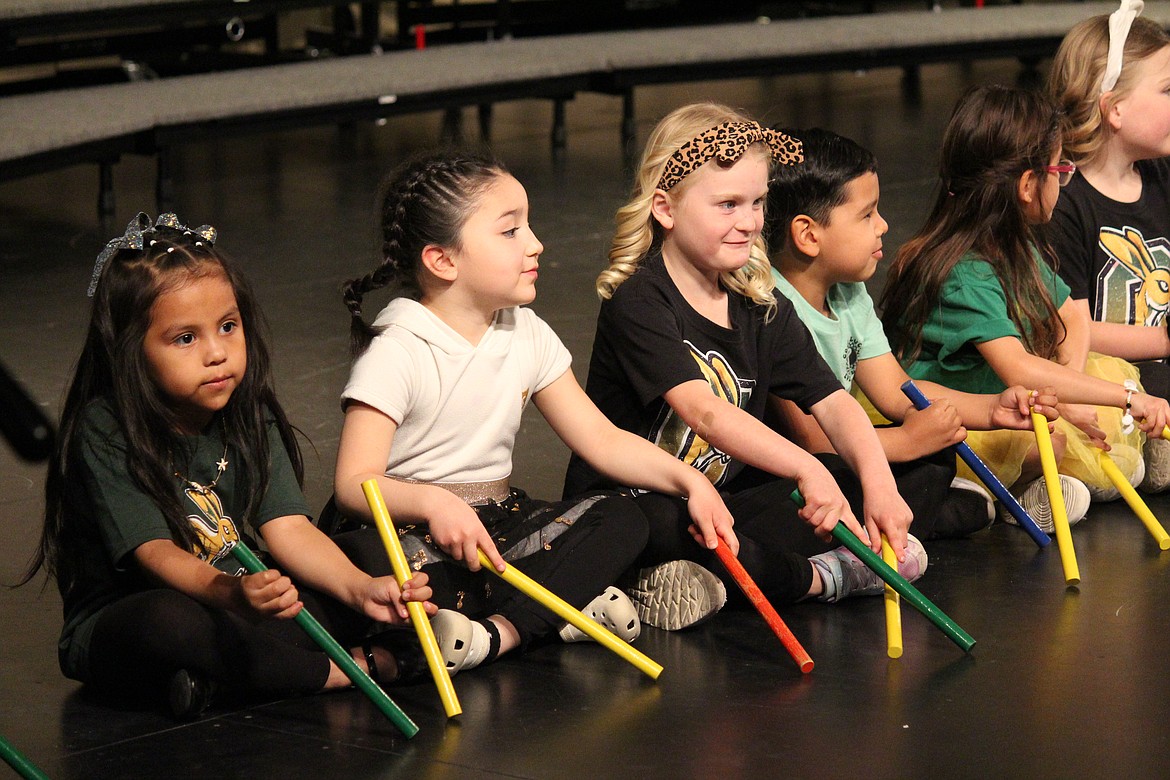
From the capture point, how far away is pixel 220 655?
5.96 feet

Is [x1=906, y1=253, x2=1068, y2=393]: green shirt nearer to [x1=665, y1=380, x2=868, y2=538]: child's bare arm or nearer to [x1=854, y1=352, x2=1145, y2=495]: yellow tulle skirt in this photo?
[x1=854, y1=352, x2=1145, y2=495]: yellow tulle skirt

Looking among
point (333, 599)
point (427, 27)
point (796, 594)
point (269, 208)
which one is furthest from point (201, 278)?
point (427, 27)

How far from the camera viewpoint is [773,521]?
89.5 inches

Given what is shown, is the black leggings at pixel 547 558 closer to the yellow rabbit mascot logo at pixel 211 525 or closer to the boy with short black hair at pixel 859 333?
the yellow rabbit mascot logo at pixel 211 525

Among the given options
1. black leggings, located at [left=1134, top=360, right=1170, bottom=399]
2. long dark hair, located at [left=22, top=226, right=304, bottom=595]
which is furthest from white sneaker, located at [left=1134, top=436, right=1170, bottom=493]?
long dark hair, located at [left=22, top=226, right=304, bottom=595]

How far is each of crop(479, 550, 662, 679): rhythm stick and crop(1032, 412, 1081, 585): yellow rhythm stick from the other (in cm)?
68

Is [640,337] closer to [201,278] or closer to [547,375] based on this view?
[547,375]

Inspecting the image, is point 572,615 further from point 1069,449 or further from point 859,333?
point 1069,449

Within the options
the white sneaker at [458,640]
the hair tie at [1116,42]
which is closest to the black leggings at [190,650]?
the white sneaker at [458,640]

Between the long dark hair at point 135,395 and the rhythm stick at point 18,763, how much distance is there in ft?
1.08

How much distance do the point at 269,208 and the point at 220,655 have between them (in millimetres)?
3479

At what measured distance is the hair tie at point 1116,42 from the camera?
2.91 metres

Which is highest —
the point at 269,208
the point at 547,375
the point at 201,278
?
the point at 201,278

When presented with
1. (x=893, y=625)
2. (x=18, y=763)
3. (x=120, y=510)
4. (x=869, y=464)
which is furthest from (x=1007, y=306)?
(x=18, y=763)
